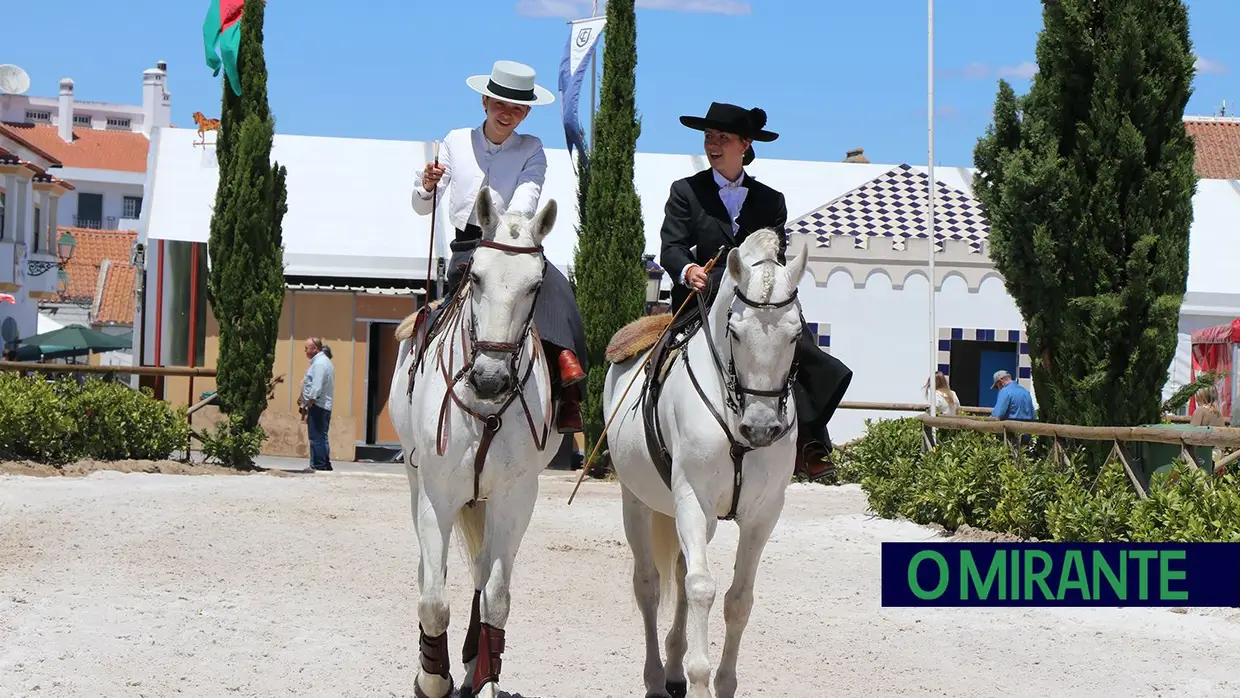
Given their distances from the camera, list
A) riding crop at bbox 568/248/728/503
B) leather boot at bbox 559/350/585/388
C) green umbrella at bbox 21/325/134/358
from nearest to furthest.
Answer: leather boot at bbox 559/350/585/388 < riding crop at bbox 568/248/728/503 < green umbrella at bbox 21/325/134/358

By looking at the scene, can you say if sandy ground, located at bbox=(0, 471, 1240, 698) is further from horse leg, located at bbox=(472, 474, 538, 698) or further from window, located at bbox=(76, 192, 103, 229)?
window, located at bbox=(76, 192, 103, 229)

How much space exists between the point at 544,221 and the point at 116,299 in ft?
179

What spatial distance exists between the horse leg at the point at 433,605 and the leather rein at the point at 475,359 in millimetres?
237

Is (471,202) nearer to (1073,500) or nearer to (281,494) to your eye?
(1073,500)

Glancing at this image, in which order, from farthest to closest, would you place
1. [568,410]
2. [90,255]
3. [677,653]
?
[90,255] → [677,653] → [568,410]

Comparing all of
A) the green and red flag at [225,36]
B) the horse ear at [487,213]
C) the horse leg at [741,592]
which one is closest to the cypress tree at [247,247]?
the green and red flag at [225,36]

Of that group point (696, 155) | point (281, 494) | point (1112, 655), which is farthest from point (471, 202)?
point (696, 155)

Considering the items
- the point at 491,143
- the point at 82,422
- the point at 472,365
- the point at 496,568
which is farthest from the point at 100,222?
the point at 472,365

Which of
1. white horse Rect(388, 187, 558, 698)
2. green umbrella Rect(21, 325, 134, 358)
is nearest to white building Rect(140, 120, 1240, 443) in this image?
green umbrella Rect(21, 325, 134, 358)

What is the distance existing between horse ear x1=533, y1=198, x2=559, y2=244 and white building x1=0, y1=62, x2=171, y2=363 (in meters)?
20.7

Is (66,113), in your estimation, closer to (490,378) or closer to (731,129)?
(731,129)

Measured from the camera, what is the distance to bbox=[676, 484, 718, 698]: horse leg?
6438 mm

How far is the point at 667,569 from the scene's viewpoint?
25.9ft

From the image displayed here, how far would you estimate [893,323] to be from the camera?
25.3 meters
